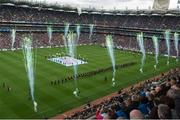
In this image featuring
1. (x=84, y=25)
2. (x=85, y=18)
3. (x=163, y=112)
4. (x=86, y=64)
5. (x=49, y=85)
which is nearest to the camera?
(x=163, y=112)

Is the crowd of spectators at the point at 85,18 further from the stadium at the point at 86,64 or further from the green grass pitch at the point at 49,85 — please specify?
the green grass pitch at the point at 49,85

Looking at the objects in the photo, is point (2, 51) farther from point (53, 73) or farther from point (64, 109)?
point (64, 109)

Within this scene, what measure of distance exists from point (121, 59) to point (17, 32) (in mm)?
31619

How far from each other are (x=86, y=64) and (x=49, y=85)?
17072 mm

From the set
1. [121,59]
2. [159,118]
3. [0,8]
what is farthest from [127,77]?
[0,8]

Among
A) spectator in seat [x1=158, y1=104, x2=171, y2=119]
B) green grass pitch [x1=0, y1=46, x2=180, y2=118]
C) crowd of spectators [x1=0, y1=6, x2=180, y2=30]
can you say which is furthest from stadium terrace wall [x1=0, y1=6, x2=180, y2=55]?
spectator in seat [x1=158, y1=104, x2=171, y2=119]

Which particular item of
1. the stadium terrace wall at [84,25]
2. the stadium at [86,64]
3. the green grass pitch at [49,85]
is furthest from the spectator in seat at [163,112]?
the stadium terrace wall at [84,25]

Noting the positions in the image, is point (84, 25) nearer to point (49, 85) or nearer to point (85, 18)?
point (85, 18)

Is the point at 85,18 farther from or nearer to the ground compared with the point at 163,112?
nearer to the ground

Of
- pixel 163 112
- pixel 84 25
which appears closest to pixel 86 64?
pixel 84 25

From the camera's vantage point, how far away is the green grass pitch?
3152cm

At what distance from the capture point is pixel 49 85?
3972 centimetres

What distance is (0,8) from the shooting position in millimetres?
85688

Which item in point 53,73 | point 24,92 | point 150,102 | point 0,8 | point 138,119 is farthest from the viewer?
point 0,8
